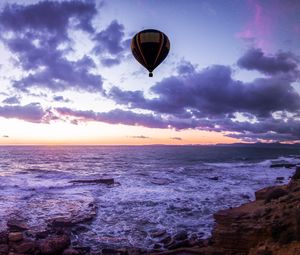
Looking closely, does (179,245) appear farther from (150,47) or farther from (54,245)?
(150,47)

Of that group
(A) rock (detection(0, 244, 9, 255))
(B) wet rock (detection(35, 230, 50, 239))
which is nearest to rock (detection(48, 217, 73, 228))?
(B) wet rock (detection(35, 230, 50, 239))

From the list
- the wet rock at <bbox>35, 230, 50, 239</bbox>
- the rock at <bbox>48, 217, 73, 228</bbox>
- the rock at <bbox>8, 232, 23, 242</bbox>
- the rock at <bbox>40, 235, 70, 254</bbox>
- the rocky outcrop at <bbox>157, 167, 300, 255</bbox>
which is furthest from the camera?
the rock at <bbox>48, 217, 73, 228</bbox>

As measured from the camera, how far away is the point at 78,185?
36.5 meters

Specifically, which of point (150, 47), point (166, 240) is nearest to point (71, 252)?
point (166, 240)

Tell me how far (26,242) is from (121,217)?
7.08m

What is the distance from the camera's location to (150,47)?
1625cm

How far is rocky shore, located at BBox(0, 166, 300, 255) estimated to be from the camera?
10.0 metres

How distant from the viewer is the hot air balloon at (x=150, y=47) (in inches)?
636

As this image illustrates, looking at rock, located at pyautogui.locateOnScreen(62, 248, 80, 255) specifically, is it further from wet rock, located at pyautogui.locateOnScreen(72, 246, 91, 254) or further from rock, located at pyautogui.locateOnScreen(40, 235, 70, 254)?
rock, located at pyautogui.locateOnScreen(40, 235, 70, 254)

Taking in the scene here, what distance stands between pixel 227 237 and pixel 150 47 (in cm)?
1021

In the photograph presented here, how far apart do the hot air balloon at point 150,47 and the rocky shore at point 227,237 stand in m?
8.50

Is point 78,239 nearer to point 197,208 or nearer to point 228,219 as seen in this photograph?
point 228,219

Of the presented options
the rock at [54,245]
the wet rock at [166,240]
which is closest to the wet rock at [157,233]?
the wet rock at [166,240]

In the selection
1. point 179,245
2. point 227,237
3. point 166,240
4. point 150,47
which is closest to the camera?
point 227,237
